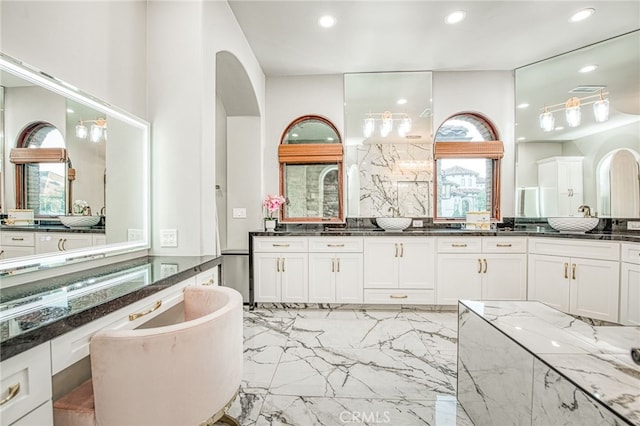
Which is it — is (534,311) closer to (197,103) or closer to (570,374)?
(570,374)

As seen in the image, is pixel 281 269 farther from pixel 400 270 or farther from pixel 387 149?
pixel 387 149

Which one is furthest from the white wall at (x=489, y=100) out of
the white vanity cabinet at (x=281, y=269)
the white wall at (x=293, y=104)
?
the white vanity cabinet at (x=281, y=269)

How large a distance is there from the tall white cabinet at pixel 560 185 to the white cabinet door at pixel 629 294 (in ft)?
3.05

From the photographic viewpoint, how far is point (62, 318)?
85cm

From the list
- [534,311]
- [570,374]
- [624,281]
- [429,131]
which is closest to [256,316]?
[534,311]

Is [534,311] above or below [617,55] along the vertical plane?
below

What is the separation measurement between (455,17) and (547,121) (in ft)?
6.22

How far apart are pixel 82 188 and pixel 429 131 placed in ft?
11.9

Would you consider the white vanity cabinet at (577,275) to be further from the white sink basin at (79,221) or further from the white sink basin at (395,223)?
the white sink basin at (79,221)

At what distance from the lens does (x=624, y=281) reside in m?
2.61

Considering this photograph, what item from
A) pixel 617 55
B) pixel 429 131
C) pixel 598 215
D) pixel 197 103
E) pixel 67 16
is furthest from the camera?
pixel 429 131

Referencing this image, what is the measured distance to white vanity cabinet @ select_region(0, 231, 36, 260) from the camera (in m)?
1.13

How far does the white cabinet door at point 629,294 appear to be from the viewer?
8.32 ft

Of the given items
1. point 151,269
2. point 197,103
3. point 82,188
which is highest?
point 197,103
